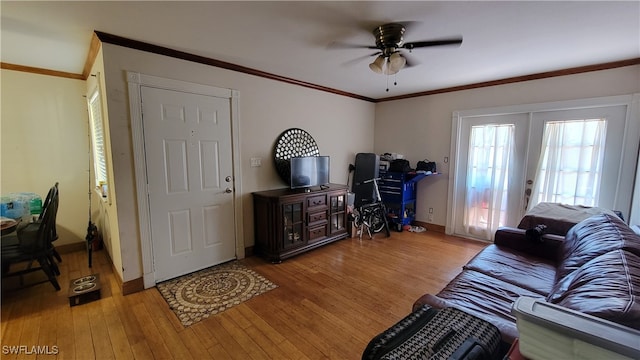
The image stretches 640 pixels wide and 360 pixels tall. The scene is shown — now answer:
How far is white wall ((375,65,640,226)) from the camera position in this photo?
119 inches

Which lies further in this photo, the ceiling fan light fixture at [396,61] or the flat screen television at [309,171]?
the flat screen television at [309,171]

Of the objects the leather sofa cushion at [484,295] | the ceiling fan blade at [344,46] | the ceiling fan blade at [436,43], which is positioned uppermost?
the ceiling fan blade at [344,46]

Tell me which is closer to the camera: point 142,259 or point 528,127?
point 142,259

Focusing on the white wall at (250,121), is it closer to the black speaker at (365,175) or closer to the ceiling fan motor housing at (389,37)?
the black speaker at (365,175)

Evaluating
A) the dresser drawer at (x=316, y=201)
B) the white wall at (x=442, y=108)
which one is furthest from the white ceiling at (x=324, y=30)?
the dresser drawer at (x=316, y=201)

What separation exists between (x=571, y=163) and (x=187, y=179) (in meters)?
4.58

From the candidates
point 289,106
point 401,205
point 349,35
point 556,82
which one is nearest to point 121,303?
point 289,106

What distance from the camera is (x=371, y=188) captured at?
4527 millimetres

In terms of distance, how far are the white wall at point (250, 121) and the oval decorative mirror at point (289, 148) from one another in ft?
0.26

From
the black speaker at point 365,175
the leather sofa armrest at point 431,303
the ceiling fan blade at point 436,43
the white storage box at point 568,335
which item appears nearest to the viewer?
the white storage box at point 568,335

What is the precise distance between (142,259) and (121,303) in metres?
0.40

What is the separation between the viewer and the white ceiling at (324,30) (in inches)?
72.0

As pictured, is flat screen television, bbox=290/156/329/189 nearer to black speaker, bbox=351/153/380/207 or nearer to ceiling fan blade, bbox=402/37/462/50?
black speaker, bbox=351/153/380/207

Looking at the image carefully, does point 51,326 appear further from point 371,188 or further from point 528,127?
point 528,127
